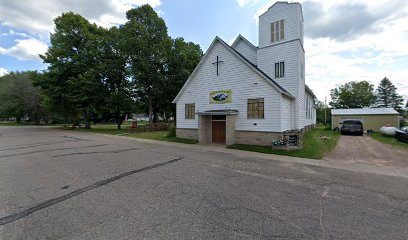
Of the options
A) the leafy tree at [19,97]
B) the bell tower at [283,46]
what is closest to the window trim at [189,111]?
the bell tower at [283,46]

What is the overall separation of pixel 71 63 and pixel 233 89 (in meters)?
27.4

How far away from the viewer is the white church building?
529 inches

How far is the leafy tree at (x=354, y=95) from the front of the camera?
166ft

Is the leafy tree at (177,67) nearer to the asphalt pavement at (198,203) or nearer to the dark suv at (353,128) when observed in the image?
the dark suv at (353,128)

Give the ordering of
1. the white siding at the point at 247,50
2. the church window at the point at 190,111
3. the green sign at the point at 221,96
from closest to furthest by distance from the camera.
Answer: the green sign at the point at 221,96 → the church window at the point at 190,111 → the white siding at the point at 247,50

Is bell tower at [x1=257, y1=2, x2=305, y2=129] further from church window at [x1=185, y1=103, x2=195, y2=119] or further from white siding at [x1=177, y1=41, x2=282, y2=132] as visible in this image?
church window at [x1=185, y1=103, x2=195, y2=119]

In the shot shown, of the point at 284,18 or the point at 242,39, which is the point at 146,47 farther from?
the point at 284,18

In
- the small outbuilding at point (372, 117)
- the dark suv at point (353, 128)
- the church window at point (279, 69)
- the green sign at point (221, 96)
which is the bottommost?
the dark suv at point (353, 128)

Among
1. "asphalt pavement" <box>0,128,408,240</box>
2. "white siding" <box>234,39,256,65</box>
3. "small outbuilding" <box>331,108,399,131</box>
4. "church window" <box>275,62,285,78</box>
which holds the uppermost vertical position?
"white siding" <box>234,39,256,65</box>

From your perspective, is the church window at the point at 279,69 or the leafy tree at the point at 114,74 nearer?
the church window at the point at 279,69

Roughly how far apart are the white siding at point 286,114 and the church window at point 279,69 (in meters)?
2.54

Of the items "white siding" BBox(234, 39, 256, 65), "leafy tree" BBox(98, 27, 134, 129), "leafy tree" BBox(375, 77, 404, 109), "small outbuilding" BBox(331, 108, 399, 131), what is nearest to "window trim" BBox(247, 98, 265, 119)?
"white siding" BBox(234, 39, 256, 65)

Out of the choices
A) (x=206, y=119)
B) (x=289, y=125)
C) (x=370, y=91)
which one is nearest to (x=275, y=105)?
(x=289, y=125)

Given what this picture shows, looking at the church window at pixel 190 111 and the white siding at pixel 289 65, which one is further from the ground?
the white siding at pixel 289 65
